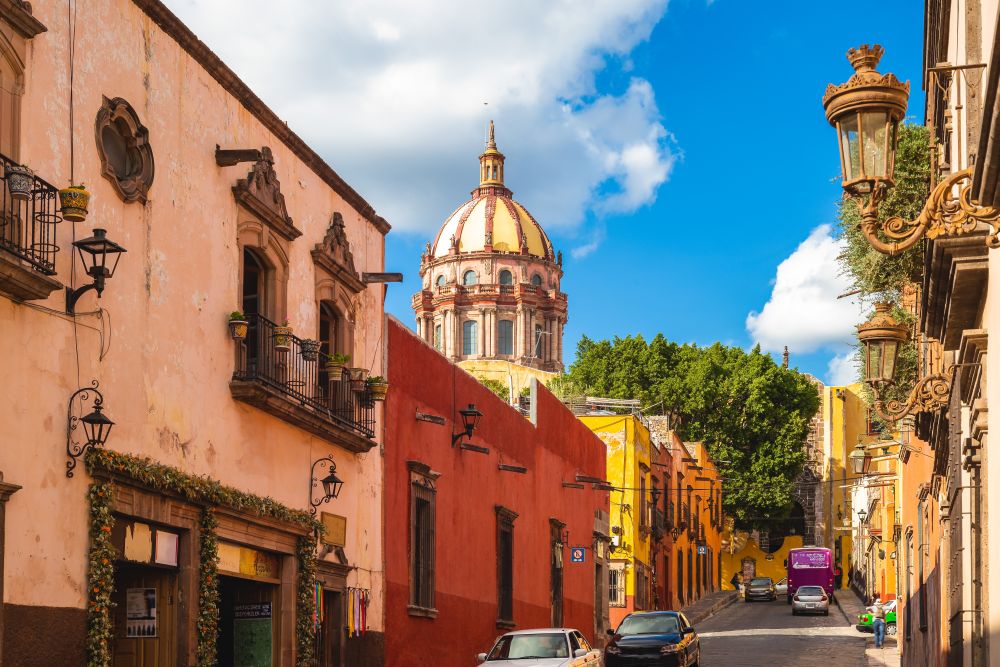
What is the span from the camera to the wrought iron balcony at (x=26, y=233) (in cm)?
1086

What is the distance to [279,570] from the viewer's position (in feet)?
56.0

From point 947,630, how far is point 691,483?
41802 millimetres

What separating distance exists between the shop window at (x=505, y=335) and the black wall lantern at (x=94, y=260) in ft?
249

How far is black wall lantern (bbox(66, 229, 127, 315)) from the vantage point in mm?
11820

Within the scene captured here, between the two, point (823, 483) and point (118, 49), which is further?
point (823, 483)

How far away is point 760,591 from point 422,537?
42.5m

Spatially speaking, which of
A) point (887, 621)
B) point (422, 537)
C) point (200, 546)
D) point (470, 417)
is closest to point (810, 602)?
point (887, 621)

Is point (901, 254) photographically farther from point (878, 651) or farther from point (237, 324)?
point (878, 651)

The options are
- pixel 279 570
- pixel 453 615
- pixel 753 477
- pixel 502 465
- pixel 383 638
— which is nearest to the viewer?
pixel 279 570

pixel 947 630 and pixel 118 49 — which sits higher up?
pixel 118 49

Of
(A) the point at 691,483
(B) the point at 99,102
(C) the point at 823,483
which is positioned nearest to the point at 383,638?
(B) the point at 99,102

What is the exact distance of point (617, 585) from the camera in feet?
150

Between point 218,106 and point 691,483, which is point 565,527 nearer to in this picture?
point 218,106

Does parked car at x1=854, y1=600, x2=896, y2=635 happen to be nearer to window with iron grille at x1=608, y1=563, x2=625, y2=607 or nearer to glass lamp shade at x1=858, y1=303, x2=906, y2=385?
window with iron grille at x1=608, y1=563, x2=625, y2=607
